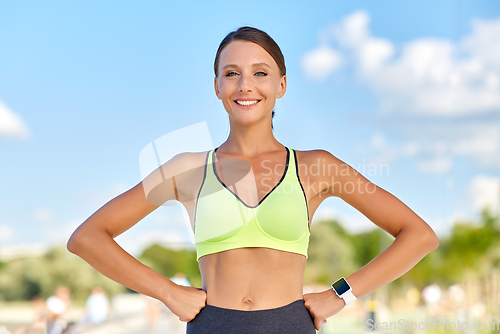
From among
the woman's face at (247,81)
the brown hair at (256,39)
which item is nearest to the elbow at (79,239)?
the woman's face at (247,81)

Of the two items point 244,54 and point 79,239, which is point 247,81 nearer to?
point 244,54

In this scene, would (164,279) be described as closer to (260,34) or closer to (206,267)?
(206,267)

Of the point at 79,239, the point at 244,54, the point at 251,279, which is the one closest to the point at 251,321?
the point at 251,279

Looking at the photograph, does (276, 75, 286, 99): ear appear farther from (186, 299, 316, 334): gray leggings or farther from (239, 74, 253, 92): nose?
(186, 299, 316, 334): gray leggings

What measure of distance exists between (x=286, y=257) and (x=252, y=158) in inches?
14.1

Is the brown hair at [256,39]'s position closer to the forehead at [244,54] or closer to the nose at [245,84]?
the forehead at [244,54]

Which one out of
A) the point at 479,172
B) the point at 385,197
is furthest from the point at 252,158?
the point at 479,172

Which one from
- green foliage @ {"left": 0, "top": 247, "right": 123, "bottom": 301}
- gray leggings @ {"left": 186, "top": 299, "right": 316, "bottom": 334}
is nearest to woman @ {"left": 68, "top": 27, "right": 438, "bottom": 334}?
gray leggings @ {"left": 186, "top": 299, "right": 316, "bottom": 334}

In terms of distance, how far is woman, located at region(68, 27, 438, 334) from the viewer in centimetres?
145

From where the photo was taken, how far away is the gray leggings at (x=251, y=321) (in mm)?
1409

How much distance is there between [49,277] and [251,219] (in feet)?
93.0

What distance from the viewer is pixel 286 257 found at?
1489 millimetres

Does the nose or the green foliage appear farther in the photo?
the green foliage

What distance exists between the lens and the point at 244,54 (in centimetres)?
159
